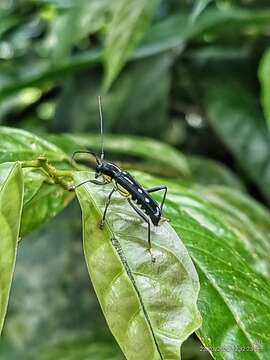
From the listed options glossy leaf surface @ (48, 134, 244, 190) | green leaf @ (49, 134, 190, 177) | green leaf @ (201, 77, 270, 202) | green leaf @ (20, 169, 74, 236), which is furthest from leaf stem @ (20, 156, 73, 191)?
green leaf @ (201, 77, 270, 202)

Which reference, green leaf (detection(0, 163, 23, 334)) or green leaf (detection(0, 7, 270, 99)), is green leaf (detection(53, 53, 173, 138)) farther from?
green leaf (detection(0, 163, 23, 334))

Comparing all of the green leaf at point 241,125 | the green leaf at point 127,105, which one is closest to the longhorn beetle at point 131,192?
the green leaf at point 241,125

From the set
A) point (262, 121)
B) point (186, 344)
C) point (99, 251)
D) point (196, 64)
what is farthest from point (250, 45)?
point (99, 251)

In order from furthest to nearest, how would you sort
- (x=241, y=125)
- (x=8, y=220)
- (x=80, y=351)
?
(x=241, y=125) < (x=80, y=351) < (x=8, y=220)

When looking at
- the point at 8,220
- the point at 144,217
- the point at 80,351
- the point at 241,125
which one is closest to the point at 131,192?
the point at 144,217

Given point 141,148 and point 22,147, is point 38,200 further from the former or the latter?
point 141,148
